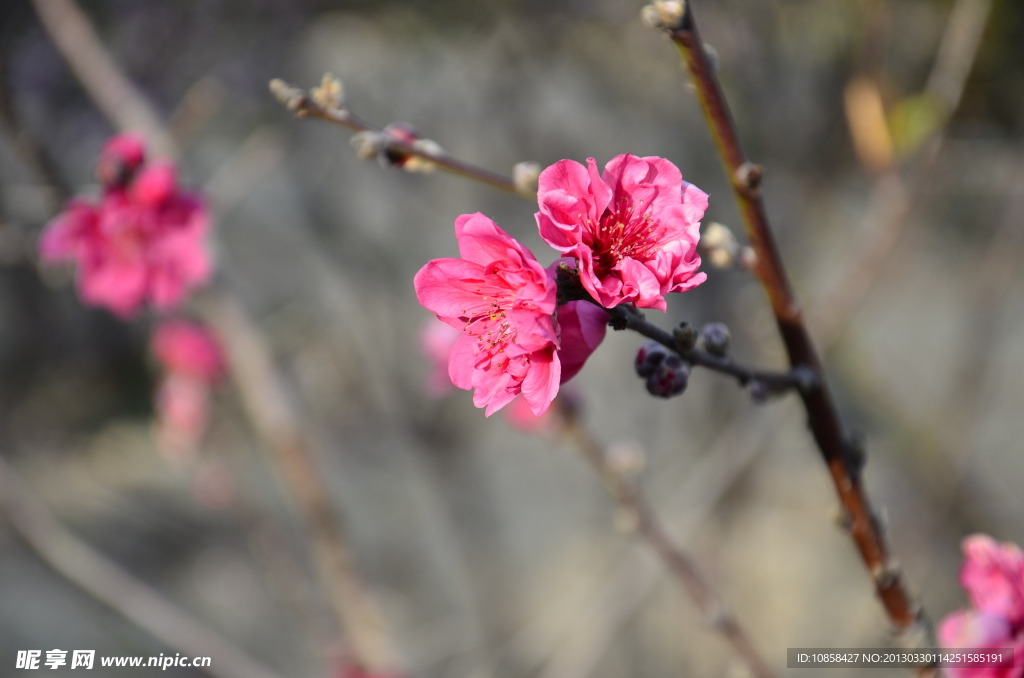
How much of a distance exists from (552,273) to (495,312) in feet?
0.47

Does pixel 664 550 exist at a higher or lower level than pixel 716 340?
lower

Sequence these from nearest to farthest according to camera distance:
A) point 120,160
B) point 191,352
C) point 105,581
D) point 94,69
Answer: point 120,160
point 105,581
point 94,69
point 191,352

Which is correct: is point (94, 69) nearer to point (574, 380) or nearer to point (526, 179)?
point (526, 179)

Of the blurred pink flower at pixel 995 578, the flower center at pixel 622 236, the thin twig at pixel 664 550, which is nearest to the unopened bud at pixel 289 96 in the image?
the flower center at pixel 622 236

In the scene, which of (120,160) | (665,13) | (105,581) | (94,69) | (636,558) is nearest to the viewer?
(665,13)

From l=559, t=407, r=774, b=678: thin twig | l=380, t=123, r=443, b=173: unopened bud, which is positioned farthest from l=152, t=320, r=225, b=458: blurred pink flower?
l=380, t=123, r=443, b=173: unopened bud

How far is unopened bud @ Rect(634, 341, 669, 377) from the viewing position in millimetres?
615

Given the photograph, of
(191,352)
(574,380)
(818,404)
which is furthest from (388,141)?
(191,352)

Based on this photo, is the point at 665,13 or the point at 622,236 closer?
the point at 665,13

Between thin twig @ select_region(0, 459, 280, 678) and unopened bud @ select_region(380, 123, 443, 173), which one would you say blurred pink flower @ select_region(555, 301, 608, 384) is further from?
thin twig @ select_region(0, 459, 280, 678)

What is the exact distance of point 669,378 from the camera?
600 millimetres

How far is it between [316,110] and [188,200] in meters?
0.79

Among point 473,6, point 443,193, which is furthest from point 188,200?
point 443,193

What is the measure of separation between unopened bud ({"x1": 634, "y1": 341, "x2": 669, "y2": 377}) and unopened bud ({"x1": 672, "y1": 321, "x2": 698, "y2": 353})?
0.04 metres
